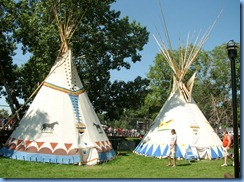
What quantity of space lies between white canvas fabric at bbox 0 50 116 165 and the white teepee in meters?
1.41

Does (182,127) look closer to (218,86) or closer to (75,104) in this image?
(75,104)

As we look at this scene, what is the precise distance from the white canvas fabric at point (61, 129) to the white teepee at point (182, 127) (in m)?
1.41

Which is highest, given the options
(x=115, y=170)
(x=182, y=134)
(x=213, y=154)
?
(x=182, y=134)

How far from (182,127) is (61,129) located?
314cm

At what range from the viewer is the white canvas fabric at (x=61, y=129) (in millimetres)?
5949

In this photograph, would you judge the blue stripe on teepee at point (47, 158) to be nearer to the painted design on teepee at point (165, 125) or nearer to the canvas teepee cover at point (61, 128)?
the canvas teepee cover at point (61, 128)

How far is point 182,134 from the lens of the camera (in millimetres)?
7562

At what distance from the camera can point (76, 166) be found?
5773mm

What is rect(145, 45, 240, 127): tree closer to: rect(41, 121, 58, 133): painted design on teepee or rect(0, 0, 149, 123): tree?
rect(0, 0, 149, 123): tree

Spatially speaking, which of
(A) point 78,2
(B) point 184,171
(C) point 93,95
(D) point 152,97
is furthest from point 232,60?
(D) point 152,97

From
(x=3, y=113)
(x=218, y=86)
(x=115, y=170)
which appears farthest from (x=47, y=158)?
(x=218, y=86)

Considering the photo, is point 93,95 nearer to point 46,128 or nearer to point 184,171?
point 46,128

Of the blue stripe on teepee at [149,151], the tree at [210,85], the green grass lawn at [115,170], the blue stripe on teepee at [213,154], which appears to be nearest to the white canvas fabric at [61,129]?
the green grass lawn at [115,170]

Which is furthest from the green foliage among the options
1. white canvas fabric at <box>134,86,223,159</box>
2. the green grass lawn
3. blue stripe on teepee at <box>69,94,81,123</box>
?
white canvas fabric at <box>134,86,223,159</box>
